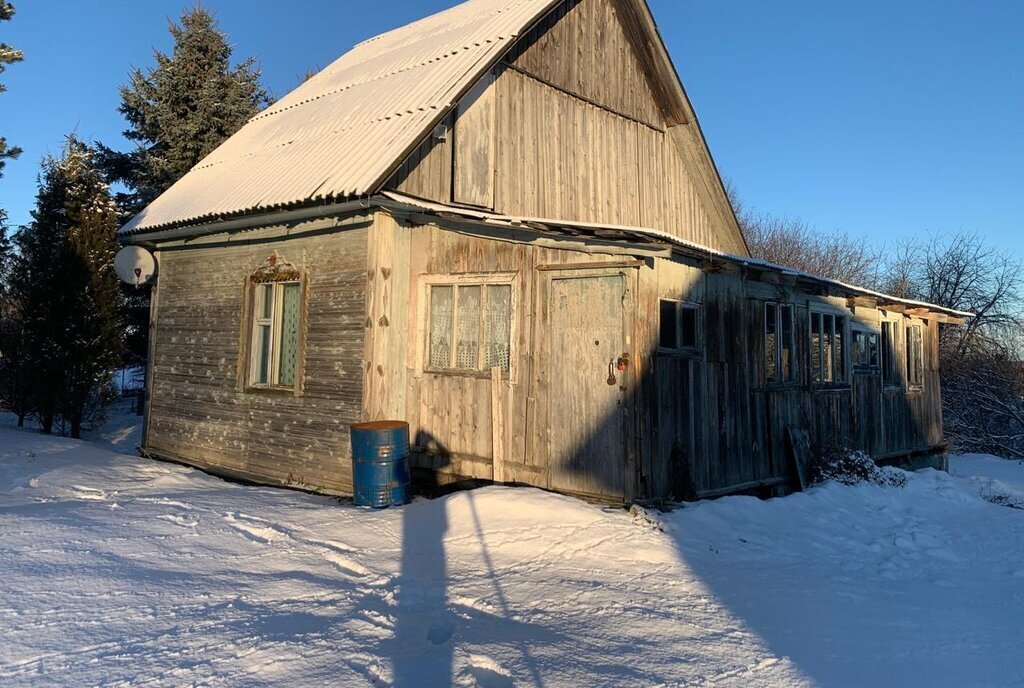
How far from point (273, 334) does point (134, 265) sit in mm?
3708

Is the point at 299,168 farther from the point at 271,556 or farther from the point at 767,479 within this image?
the point at 767,479

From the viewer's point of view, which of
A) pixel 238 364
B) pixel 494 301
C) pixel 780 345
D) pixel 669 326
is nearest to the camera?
pixel 669 326

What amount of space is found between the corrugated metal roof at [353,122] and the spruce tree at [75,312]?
531 centimetres

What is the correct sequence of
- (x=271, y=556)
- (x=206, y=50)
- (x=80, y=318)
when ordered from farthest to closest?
1. (x=206, y=50)
2. (x=80, y=318)
3. (x=271, y=556)

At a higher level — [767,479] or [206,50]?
[206,50]

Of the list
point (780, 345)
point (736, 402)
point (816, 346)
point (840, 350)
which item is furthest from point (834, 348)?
point (736, 402)

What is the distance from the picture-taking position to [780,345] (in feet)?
33.2

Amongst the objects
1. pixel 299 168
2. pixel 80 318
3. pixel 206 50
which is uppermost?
pixel 206 50

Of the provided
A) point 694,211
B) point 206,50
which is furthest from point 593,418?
point 206,50

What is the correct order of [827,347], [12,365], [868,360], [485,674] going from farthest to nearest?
[12,365] < [868,360] < [827,347] < [485,674]

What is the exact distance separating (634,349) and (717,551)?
2191 millimetres

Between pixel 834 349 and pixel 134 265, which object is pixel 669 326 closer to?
pixel 834 349

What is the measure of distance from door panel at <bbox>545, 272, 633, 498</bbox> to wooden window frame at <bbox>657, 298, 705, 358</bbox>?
0.60 m

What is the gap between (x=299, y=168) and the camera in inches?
376
